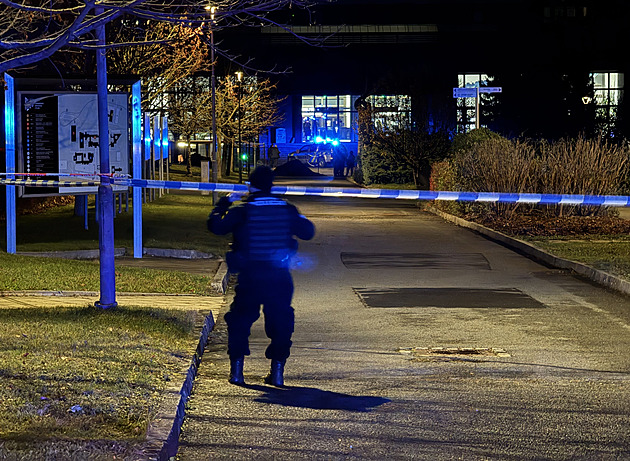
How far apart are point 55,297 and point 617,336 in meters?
6.54

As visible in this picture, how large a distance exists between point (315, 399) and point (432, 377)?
122cm

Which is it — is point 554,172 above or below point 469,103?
below

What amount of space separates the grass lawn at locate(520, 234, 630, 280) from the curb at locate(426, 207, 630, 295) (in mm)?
134

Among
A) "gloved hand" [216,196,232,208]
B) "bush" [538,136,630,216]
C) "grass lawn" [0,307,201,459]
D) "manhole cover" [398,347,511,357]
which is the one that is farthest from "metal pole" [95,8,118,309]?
"bush" [538,136,630,216]

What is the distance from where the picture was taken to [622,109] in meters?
71.3

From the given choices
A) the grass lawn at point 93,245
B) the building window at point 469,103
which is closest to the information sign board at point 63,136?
the grass lawn at point 93,245

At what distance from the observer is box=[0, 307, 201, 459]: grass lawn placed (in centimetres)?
531

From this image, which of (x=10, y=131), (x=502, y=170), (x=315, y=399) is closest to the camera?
(x=315, y=399)

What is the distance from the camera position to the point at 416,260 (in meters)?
16.8

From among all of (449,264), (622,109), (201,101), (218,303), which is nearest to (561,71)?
(622,109)

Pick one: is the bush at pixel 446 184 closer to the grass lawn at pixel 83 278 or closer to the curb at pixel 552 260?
the curb at pixel 552 260

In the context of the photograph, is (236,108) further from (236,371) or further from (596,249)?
(236,371)

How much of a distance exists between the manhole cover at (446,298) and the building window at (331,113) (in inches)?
3010

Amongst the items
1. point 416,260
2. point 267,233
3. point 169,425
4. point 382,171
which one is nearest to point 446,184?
point 416,260
